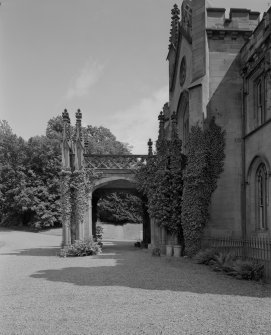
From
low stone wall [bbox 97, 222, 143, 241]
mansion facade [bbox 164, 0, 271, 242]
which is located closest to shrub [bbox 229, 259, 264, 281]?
mansion facade [bbox 164, 0, 271, 242]

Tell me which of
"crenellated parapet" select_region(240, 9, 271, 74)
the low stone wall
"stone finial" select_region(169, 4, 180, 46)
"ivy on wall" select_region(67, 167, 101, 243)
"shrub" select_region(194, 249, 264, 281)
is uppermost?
"stone finial" select_region(169, 4, 180, 46)

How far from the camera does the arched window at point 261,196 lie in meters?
15.0

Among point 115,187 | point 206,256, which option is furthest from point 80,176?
point 206,256

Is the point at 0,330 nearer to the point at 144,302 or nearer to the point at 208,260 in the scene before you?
the point at 144,302

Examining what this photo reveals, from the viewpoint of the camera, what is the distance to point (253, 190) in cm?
1585

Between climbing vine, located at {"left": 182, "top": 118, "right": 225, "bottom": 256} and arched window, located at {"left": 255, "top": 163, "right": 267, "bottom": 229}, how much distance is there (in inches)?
64.4

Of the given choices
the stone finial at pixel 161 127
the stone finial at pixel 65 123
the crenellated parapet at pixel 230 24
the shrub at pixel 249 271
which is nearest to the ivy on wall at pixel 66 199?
the stone finial at pixel 65 123

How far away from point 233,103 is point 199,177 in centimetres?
385

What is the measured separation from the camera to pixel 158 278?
35.6ft

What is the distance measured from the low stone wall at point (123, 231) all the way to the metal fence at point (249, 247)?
94.5 ft

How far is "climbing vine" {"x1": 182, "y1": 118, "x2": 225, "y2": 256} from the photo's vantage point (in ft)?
51.8

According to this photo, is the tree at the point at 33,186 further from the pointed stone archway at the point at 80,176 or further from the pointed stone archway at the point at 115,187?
the pointed stone archway at the point at 80,176

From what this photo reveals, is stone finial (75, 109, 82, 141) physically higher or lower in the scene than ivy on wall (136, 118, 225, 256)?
higher

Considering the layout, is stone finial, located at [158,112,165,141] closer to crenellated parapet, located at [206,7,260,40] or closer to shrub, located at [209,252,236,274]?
crenellated parapet, located at [206,7,260,40]
